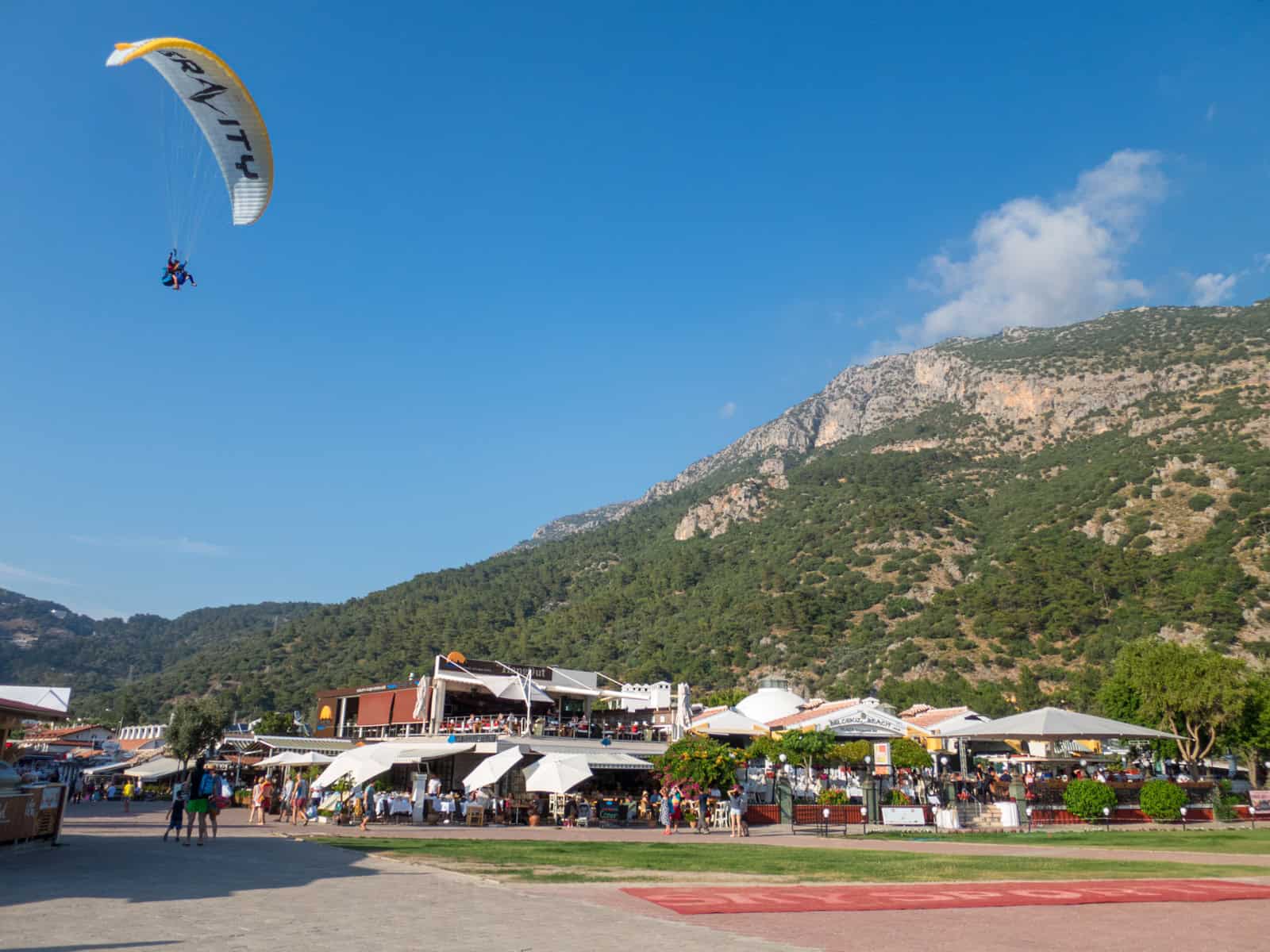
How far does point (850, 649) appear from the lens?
2682 inches

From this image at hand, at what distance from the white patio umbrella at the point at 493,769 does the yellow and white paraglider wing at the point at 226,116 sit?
15.0m

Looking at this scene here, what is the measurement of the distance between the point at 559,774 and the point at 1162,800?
17126 mm

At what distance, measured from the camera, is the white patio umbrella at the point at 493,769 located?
2325cm

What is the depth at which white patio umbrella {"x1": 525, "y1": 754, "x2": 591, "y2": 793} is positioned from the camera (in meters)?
21.5

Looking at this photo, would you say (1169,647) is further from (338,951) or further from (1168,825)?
(338,951)

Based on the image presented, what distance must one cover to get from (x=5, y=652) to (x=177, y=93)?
20524 centimetres

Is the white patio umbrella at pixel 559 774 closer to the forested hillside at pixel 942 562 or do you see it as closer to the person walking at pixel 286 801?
the person walking at pixel 286 801

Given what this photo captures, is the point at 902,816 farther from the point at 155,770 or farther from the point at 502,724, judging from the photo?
the point at 155,770

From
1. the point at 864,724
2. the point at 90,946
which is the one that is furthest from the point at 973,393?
the point at 90,946

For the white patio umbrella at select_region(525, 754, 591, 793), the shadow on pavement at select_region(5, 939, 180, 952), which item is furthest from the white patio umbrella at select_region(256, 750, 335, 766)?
the shadow on pavement at select_region(5, 939, 180, 952)

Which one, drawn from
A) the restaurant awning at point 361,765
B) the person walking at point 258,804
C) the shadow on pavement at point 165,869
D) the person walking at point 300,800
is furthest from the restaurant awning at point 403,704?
the shadow on pavement at point 165,869

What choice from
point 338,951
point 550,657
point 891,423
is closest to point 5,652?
point 550,657

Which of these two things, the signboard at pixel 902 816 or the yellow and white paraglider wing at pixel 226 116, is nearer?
the yellow and white paraglider wing at pixel 226 116

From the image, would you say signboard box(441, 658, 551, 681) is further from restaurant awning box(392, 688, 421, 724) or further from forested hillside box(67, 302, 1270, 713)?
forested hillside box(67, 302, 1270, 713)
